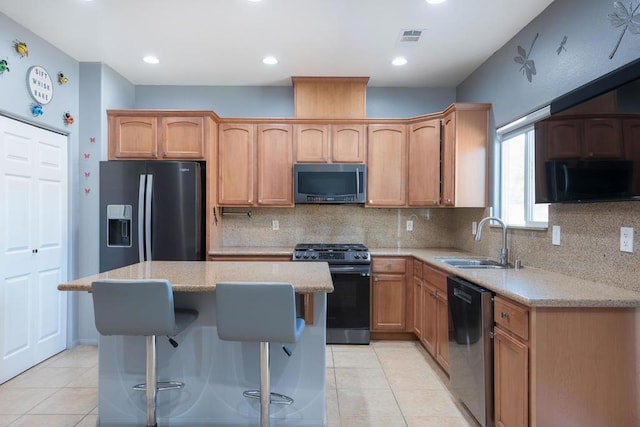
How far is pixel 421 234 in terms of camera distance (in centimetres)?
417

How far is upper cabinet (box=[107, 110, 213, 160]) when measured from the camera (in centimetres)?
359

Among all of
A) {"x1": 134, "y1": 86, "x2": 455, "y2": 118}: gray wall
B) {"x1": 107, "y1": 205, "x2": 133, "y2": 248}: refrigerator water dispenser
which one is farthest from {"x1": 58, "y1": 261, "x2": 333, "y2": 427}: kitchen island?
{"x1": 134, "y1": 86, "x2": 455, "y2": 118}: gray wall

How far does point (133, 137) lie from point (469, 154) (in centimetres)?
326

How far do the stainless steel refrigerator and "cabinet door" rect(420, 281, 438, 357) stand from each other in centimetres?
222

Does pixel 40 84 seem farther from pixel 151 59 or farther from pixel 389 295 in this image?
pixel 389 295

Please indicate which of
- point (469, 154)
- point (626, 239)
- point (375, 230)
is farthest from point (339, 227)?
point (626, 239)

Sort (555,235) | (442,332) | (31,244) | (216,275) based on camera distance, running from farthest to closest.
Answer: (31,244)
(442,332)
(555,235)
(216,275)

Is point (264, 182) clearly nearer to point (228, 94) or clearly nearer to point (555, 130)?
point (228, 94)

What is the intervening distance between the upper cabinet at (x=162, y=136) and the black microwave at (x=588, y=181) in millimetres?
2954

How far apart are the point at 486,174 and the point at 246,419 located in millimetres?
2804

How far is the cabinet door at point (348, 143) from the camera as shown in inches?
152

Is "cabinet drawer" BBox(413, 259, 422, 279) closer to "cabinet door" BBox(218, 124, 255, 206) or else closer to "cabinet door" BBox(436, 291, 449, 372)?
"cabinet door" BBox(436, 291, 449, 372)

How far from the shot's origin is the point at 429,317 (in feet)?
10.4

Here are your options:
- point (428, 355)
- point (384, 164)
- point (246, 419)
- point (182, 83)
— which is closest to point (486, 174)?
point (384, 164)
